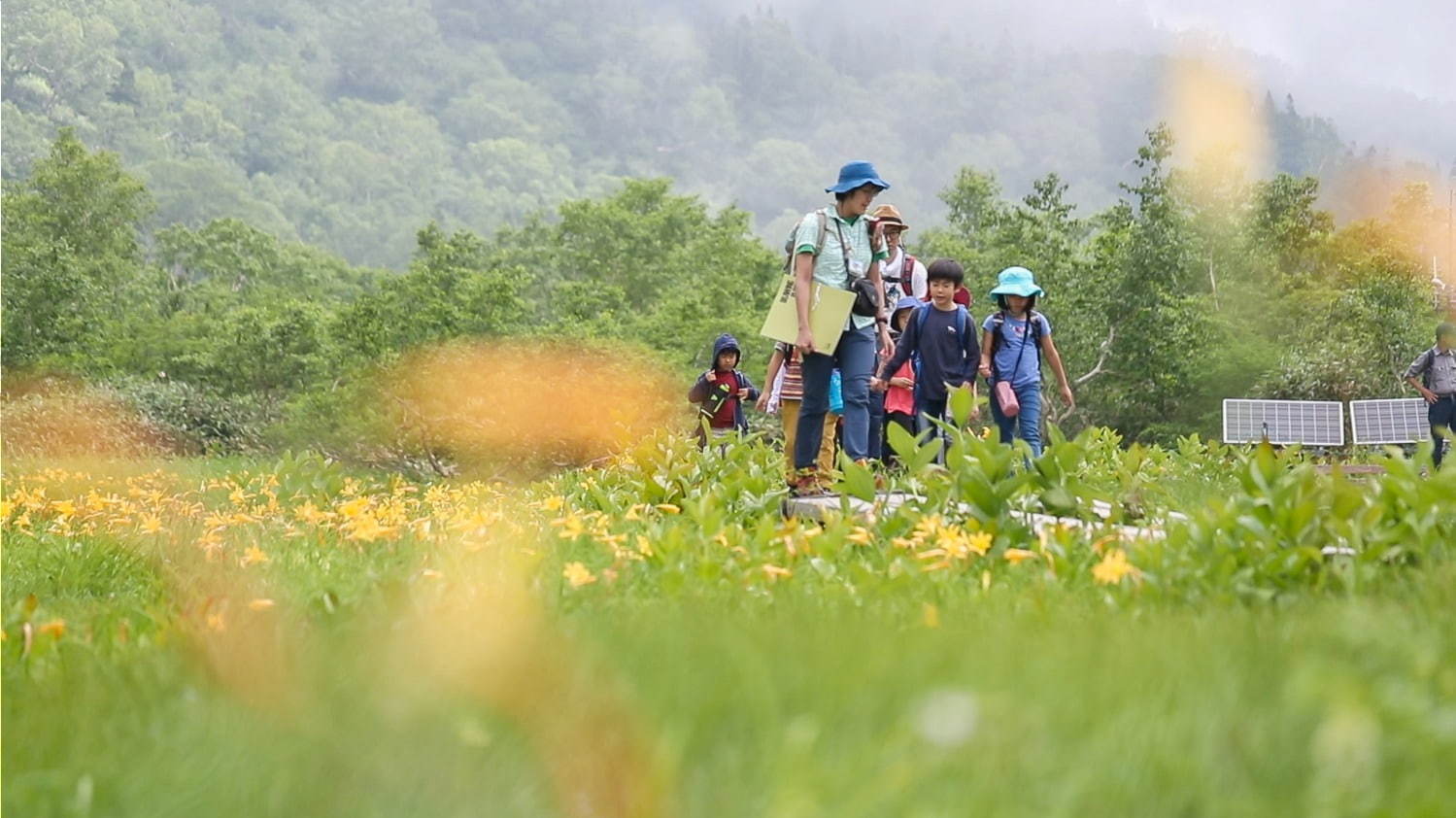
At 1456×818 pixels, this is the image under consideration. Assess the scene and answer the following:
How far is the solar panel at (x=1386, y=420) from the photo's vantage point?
1722 cm

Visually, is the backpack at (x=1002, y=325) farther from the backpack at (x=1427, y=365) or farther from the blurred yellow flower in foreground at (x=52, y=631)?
the blurred yellow flower in foreground at (x=52, y=631)

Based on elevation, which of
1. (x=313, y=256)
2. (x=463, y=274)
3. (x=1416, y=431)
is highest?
(x=313, y=256)

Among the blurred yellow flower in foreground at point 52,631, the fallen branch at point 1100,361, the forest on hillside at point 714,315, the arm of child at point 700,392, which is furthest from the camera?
the fallen branch at point 1100,361

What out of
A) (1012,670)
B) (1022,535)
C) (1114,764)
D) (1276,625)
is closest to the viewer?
(1114,764)

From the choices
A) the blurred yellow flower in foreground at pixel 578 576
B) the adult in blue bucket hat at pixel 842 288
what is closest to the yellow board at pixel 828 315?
the adult in blue bucket hat at pixel 842 288

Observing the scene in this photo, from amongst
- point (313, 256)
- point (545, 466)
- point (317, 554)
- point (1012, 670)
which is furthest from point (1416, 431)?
point (313, 256)

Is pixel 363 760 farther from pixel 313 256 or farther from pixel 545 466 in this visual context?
pixel 313 256

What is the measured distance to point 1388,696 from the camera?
5.87ft

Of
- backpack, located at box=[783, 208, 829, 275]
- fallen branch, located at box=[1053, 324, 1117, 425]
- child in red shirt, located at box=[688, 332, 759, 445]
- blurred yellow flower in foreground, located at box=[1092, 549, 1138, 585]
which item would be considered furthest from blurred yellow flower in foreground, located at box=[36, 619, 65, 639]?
→ fallen branch, located at box=[1053, 324, 1117, 425]

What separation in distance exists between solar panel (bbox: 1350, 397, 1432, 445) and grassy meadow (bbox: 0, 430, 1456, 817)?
14.5 m

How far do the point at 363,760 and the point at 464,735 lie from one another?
0.52ft

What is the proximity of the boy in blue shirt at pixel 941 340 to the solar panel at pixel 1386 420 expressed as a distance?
410 inches

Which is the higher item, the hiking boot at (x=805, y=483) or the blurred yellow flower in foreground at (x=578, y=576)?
the hiking boot at (x=805, y=483)

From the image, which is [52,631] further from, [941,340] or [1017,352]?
[1017,352]
